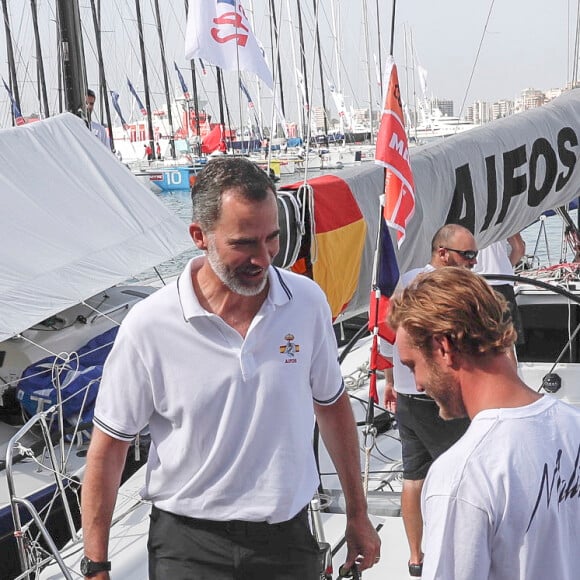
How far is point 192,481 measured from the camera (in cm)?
219

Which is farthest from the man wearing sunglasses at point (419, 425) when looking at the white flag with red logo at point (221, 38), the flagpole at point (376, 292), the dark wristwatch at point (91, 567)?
the white flag with red logo at point (221, 38)

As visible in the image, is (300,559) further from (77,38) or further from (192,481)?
(77,38)

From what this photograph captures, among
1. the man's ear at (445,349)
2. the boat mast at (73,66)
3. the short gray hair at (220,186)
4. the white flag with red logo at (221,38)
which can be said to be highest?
the white flag with red logo at (221,38)

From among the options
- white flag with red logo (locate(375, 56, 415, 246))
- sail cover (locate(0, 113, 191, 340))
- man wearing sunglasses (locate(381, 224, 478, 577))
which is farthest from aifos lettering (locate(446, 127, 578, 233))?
sail cover (locate(0, 113, 191, 340))

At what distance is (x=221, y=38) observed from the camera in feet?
33.6

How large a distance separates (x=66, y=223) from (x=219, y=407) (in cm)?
392

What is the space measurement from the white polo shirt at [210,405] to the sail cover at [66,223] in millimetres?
2708

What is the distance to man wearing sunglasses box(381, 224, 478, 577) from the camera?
3.41 meters

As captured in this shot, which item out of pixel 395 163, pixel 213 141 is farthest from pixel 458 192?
pixel 213 141

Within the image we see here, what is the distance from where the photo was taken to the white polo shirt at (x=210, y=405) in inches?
84.9

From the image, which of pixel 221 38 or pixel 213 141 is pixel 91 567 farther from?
pixel 213 141

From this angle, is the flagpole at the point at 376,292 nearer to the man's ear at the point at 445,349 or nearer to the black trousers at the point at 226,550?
the black trousers at the point at 226,550

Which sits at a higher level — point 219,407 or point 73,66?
point 73,66

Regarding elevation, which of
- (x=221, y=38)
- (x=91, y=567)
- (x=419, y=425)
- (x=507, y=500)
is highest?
(x=221, y=38)
